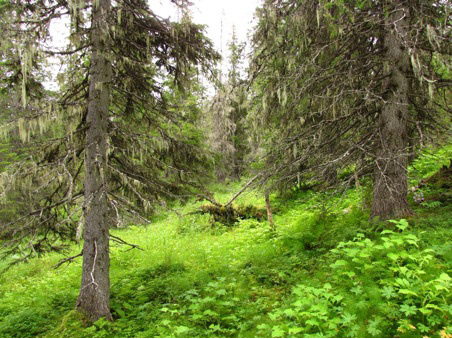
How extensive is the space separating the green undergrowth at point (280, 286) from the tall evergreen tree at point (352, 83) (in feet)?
2.69

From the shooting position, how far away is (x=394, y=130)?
5.60 m

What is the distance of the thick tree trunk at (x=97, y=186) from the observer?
5.33 m

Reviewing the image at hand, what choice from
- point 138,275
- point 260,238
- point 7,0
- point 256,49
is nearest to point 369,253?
point 260,238

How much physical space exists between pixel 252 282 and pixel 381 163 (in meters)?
3.63

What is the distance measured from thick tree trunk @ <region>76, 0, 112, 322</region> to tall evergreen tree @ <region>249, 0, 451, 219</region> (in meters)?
3.33

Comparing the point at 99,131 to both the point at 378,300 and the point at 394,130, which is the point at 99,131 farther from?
the point at 394,130

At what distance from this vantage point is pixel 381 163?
5.68 metres

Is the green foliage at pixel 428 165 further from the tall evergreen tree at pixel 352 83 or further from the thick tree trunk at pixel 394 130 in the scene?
the thick tree trunk at pixel 394 130

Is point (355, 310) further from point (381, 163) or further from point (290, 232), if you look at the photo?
point (290, 232)

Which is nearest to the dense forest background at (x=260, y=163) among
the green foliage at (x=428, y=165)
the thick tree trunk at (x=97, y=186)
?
the thick tree trunk at (x=97, y=186)

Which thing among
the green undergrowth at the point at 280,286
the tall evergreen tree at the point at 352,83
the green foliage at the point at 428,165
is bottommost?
the green undergrowth at the point at 280,286

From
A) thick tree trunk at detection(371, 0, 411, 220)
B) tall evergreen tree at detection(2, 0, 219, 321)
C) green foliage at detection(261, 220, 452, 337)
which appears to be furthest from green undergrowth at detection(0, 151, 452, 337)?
tall evergreen tree at detection(2, 0, 219, 321)

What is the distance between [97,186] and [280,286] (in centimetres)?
414

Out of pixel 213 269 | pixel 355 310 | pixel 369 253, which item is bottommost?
pixel 213 269
